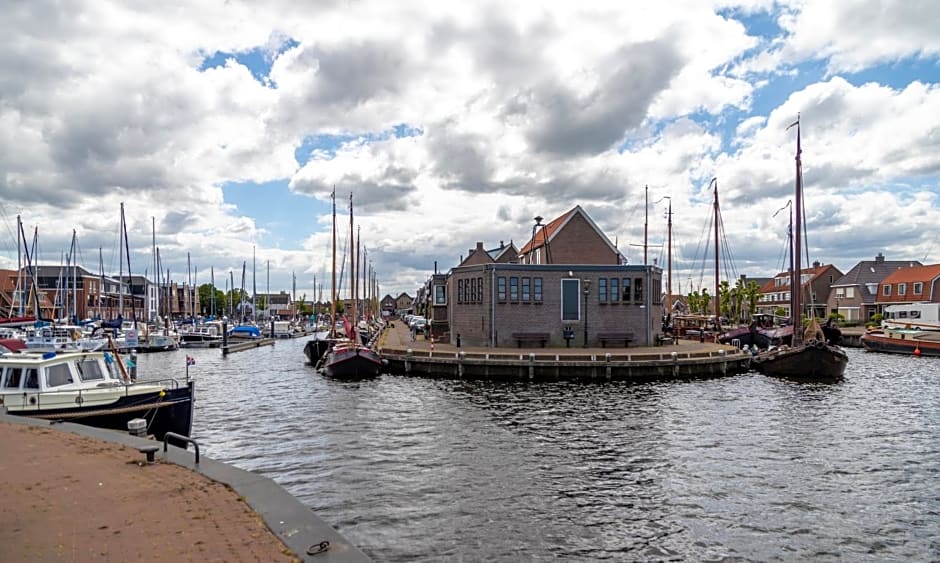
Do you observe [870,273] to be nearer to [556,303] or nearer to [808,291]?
[808,291]

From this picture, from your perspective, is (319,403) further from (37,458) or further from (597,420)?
(37,458)

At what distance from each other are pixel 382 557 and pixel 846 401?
2773cm

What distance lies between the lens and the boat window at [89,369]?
21.5m

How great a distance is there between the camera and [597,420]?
26359mm

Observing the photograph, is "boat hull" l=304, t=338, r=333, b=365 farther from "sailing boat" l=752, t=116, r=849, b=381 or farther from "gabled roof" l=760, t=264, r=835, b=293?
"gabled roof" l=760, t=264, r=835, b=293

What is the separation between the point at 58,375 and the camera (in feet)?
68.8

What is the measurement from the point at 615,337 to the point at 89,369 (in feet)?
116

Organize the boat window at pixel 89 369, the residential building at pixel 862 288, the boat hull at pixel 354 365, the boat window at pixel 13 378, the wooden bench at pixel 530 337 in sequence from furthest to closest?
the residential building at pixel 862 288, the wooden bench at pixel 530 337, the boat hull at pixel 354 365, the boat window at pixel 89 369, the boat window at pixel 13 378

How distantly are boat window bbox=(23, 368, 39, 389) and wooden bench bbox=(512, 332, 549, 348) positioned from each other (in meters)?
31.6

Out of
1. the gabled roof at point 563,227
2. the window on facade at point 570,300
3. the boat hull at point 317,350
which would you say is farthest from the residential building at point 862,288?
the boat hull at point 317,350

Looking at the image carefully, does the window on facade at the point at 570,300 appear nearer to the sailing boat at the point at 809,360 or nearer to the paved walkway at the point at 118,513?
the sailing boat at the point at 809,360

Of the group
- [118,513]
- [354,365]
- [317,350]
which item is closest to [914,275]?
[317,350]

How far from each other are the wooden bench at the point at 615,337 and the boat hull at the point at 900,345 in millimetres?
29771

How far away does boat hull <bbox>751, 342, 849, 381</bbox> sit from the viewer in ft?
132
